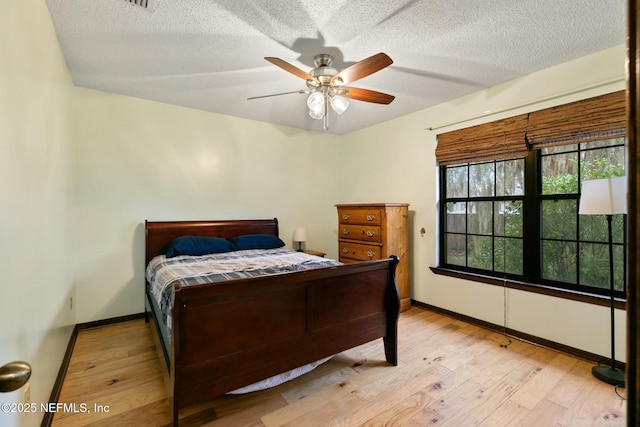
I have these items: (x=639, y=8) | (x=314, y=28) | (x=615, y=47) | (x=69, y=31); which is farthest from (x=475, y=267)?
(x=69, y=31)

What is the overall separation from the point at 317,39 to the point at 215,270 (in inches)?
79.3

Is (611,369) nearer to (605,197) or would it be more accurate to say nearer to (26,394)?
(605,197)

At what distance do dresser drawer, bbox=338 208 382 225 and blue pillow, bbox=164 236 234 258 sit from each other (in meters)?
1.55

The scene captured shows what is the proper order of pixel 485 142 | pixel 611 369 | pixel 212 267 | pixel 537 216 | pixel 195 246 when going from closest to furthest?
pixel 611 369, pixel 212 267, pixel 537 216, pixel 485 142, pixel 195 246

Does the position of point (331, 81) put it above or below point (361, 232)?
above

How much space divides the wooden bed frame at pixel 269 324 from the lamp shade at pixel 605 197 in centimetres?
146

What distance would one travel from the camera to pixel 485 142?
310cm

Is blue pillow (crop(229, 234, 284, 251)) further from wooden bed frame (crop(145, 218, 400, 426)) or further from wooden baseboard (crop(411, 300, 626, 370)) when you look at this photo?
wooden baseboard (crop(411, 300, 626, 370))

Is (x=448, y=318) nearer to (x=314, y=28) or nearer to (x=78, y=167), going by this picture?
(x=314, y=28)

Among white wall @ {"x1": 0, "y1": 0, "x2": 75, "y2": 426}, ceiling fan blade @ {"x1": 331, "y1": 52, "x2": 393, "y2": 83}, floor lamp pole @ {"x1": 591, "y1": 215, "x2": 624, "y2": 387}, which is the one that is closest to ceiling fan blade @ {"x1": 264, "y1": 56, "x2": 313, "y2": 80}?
ceiling fan blade @ {"x1": 331, "y1": 52, "x2": 393, "y2": 83}

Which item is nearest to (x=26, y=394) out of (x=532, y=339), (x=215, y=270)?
(x=215, y=270)

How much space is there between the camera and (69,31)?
2.11 metres

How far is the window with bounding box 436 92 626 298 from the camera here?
8.11ft

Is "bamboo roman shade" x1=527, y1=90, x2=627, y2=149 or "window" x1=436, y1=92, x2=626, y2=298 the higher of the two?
"bamboo roman shade" x1=527, y1=90, x2=627, y2=149
